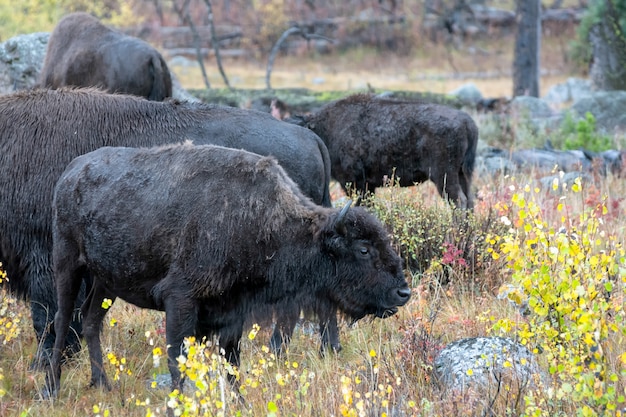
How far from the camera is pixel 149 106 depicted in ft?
21.5

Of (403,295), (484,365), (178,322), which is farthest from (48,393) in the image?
(484,365)

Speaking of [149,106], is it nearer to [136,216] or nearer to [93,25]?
[136,216]

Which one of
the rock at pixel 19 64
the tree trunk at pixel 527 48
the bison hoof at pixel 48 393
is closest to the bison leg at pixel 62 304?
the bison hoof at pixel 48 393

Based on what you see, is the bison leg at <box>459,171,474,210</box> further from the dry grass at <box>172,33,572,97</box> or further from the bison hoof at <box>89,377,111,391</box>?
the dry grass at <box>172,33,572,97</box>

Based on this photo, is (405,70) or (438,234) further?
(405,70)

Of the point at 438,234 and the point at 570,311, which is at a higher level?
the point at 570,311

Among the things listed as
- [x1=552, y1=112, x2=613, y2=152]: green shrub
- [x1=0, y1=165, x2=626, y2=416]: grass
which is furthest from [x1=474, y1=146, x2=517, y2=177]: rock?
[x1=0, y1=165, x2=626, y2=416]: grass

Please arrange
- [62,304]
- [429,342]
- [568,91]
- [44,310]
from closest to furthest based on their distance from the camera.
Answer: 1. [429,342]
2. [62,304]
3. [44,310]
4. [568,91]

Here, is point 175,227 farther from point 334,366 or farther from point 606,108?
point 606,108

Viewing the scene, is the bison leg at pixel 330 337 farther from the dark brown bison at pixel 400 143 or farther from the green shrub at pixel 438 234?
the dark brown bison at pixel 400 143

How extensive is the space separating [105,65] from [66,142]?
15.4 ft

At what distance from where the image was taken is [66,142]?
20.5 feet

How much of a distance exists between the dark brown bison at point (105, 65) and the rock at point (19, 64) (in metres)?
2.16

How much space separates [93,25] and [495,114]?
9681mm
